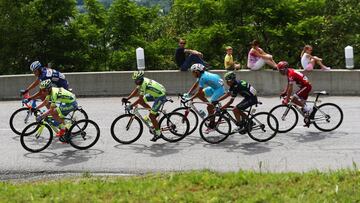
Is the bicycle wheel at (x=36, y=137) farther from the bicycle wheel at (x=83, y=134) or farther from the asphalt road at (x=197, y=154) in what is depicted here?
the bicycle wheel at (x=83, y=134)

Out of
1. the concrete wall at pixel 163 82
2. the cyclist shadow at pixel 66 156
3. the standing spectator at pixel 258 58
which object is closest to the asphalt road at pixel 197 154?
the cyclist shadow at pixel 66 156

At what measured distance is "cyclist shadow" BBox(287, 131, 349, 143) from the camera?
518 inches

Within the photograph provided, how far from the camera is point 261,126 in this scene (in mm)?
12961

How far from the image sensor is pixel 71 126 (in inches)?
505

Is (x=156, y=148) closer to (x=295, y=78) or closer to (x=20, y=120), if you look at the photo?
(x=295, y=78)

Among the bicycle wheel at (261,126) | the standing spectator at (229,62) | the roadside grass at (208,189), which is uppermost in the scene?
the standing spectator at (229,62)

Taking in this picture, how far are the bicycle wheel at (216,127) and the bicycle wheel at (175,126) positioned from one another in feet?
1.35

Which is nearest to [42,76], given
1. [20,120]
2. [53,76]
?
[53,76]

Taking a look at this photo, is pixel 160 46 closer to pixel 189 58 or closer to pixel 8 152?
pixel 189 58

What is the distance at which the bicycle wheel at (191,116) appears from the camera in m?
13.7

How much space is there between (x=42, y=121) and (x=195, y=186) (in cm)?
523

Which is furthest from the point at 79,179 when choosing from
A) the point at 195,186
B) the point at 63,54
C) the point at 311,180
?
the point at 63,54

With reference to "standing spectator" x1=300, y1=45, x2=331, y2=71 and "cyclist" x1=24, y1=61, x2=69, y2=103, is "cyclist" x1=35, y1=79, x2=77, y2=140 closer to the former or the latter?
"cyclist" x1=24, y1=61, x2=69, y2=103

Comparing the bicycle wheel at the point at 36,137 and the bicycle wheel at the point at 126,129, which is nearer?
the bicycle wheel at the point at 36,137
